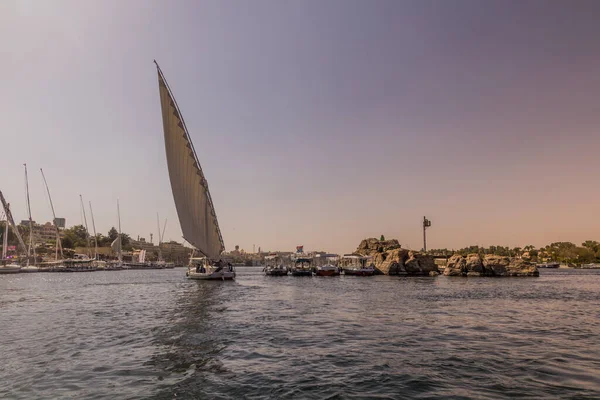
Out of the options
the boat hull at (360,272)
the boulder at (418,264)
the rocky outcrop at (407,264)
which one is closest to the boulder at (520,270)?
the rocky outcrop at (407,264)

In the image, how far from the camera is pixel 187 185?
184 ft

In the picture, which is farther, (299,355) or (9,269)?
(9,269)

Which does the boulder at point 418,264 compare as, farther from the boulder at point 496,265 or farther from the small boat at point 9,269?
the small boat at point 9,269

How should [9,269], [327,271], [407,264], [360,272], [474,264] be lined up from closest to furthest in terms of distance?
[327,271], [474,264], [360,272], [407,264], [9,269]

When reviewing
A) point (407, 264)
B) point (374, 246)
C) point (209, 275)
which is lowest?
point (407, 264)

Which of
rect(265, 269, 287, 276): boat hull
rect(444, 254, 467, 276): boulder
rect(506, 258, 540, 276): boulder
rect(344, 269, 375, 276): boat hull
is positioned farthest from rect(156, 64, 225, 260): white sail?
rect(506, 258, 540, 276): boulder

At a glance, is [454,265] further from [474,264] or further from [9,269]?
[9,269]

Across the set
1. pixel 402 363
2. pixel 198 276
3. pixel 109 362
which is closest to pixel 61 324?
pixel 109 362

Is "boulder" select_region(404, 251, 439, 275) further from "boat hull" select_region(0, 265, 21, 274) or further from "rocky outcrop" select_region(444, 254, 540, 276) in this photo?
"boat hull" select_region(0, 265, 21, 274)

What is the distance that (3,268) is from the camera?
4520 inches

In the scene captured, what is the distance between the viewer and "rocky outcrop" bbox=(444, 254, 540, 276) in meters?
103

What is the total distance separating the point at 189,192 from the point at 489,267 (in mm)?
88356

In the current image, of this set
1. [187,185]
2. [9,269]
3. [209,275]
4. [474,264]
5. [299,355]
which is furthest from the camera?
[9,269]

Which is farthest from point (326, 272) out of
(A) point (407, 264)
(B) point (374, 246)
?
(B) point (374, 246)
